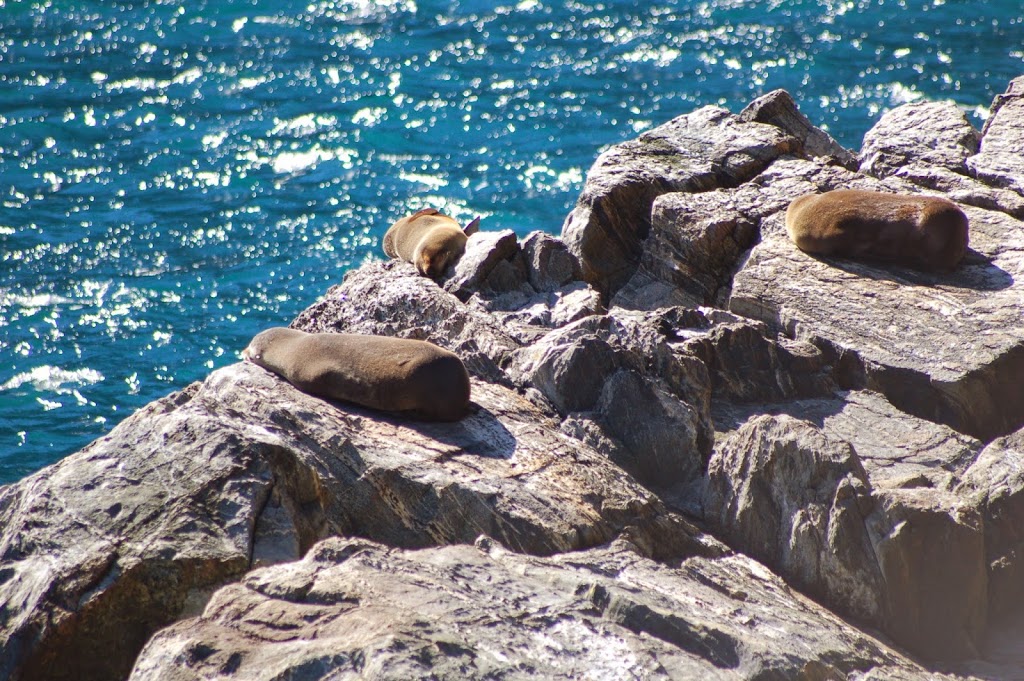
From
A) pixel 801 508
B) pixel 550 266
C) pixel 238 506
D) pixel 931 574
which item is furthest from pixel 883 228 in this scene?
pixel 238 506

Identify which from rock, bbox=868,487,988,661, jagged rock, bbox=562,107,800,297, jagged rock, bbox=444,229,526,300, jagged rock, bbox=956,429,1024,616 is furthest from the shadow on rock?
rock, bbox=868,487,988,661

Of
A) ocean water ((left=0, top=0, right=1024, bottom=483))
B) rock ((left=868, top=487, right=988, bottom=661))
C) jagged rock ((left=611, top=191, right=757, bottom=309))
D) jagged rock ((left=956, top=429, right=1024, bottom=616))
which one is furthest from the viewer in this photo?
ocean water ((left=0, top=0, right=1024, bottom=483))

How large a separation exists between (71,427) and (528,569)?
6176mm

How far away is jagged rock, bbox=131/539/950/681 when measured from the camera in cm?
279

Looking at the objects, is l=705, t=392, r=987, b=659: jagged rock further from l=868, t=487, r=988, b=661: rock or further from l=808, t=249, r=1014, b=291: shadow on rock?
l=808, t=249, r=1014, b=291: shadow on rock

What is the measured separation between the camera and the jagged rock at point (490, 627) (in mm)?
2791

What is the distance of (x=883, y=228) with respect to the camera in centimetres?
598

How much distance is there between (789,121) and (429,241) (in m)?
3.03

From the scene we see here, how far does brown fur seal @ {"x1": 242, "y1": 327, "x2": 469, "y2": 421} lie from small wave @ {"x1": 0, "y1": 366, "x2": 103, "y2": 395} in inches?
174

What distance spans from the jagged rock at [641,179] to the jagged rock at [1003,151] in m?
1.21

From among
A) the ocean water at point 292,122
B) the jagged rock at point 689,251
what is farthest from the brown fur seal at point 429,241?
the ocean water at point 292,122

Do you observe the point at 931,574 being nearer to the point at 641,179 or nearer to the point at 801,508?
the point at 801,508

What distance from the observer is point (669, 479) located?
184 inches

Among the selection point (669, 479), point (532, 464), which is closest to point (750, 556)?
point (669, 479)
